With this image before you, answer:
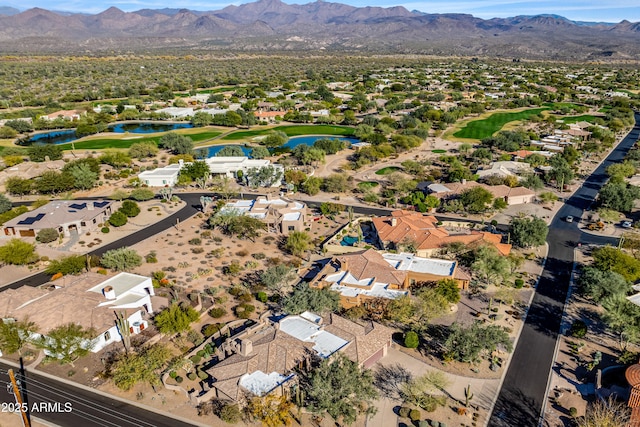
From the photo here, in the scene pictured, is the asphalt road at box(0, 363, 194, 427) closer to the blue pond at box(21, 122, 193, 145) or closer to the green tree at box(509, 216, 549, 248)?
the green tree at box(509, 216, 549, 248)

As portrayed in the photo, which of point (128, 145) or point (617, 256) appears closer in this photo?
point (617, 256)

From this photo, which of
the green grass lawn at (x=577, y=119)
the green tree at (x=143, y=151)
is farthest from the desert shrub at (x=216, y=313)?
the green grass lawn at (x=577, y=119)

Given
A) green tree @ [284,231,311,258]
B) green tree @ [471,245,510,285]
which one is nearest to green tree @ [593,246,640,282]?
green tree @ [471,245,510,285]

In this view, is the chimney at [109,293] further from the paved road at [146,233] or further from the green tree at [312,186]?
the green tree at [312,186]

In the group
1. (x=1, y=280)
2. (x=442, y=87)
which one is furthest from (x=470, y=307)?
(x=442, y=87)

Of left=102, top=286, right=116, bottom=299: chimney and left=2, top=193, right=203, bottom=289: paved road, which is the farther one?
left=2, top=193, right=203, bottom=289: paved road

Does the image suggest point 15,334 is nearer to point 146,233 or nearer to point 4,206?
point 146,233

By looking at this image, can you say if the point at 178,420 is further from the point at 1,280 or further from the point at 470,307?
the point at 1,280
